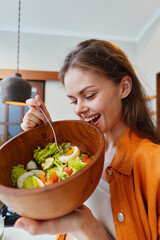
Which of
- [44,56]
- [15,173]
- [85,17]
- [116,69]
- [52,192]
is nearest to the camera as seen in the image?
[52,192]

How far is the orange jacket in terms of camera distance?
2.14 ft

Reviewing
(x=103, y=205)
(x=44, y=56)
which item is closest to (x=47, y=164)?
(x=103, y=205)

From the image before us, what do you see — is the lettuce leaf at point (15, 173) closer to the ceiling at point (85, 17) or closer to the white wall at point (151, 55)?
the white wall at point (151, 55)

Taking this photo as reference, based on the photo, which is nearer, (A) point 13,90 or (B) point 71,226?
(B) point 71,226

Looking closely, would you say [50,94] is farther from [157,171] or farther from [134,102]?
[157,171]

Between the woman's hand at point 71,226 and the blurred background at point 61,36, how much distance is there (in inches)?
97.4

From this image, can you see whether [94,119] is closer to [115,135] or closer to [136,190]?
[115,135]

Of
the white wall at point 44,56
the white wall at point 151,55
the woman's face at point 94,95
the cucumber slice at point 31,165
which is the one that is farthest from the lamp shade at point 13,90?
the white wall at point 151,55

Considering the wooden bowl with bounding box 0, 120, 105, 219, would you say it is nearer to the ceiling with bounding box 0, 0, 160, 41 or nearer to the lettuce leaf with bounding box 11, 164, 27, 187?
the lettuce leaf with bounding box 11, 164, 27, 187

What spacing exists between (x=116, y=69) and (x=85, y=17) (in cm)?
234

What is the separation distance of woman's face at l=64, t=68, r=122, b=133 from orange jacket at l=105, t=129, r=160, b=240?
16cm

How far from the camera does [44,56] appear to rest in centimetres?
329

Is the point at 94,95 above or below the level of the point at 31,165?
above

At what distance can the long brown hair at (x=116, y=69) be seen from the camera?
844mm
